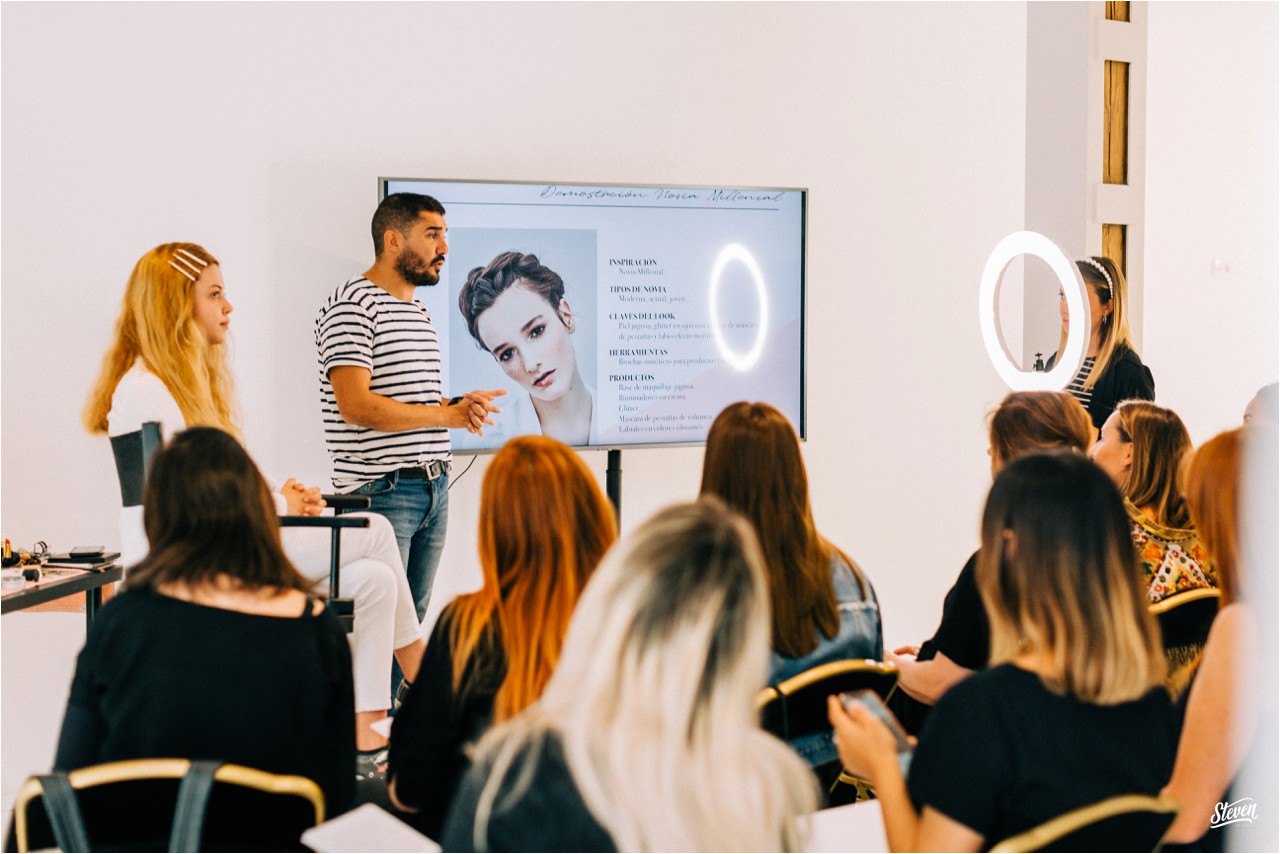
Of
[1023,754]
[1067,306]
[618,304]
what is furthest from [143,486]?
[1067,306]

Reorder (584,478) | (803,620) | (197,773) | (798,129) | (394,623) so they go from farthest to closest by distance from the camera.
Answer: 1. (798,129)
2. (394,623)
3. (803,620)
4. (584,478)
5. (197,773)

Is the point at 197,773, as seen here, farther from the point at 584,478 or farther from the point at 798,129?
the point at 798,129

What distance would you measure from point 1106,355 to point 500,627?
2648 mm

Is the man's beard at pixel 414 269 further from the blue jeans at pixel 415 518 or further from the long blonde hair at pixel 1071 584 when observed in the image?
the long blonde hair at pixel 1071 584

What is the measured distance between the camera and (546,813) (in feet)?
3.39

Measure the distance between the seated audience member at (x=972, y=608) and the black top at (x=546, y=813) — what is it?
111 cm

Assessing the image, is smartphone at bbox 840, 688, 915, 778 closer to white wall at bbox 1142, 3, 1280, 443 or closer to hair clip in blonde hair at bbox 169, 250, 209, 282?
hair clip in blonde hair at bbox 169, 250, 209, 282

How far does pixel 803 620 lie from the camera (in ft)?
6.08

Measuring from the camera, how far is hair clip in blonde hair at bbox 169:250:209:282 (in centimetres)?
268

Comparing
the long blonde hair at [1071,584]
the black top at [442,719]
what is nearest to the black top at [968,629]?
the long blonde hair at [1071,584]

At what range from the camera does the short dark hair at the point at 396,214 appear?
341 centimetres

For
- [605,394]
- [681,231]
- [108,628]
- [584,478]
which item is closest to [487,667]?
[584,478]

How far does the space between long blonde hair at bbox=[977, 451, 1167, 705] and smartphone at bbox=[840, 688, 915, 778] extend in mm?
153

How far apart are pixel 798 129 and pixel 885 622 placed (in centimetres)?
200
